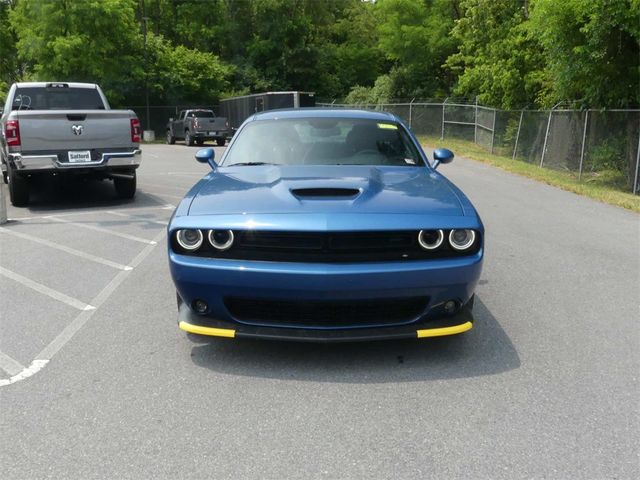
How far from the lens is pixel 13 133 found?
971cm

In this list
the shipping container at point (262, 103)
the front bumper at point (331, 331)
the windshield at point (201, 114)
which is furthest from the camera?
the windshield at point (201, 114)

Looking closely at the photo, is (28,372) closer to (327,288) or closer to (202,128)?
(327,288)

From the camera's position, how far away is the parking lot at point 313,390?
2.95 meters

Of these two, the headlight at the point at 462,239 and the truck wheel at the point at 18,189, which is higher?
the headlight at the point at 462,239

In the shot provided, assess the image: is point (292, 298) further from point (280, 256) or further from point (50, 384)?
point (50, 384)

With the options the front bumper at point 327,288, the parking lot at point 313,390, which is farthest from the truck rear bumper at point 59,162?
the front bumper at point 327,288

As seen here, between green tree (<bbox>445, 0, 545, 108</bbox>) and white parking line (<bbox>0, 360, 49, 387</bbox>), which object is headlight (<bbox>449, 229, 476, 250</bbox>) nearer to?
white parking line (<bbox>0, 360, 49, 387</bbox>)

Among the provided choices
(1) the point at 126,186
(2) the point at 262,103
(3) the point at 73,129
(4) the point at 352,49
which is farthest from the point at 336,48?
(3) the point at 73,129

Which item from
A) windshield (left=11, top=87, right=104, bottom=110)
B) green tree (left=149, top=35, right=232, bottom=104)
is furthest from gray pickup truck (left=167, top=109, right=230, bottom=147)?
windshield (left=11, top=87, right=104, bottom=110)

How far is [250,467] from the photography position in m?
2.88

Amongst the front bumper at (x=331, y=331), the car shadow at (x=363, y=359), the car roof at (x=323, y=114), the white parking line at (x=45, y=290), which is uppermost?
the car roof at (x=323, y=114)

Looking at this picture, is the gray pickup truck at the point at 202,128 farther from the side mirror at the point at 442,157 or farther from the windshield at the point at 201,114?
the side mirror at the point at 442,157

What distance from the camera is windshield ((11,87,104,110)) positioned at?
38.0 feet

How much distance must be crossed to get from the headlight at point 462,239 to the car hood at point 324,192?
14 centimetres
